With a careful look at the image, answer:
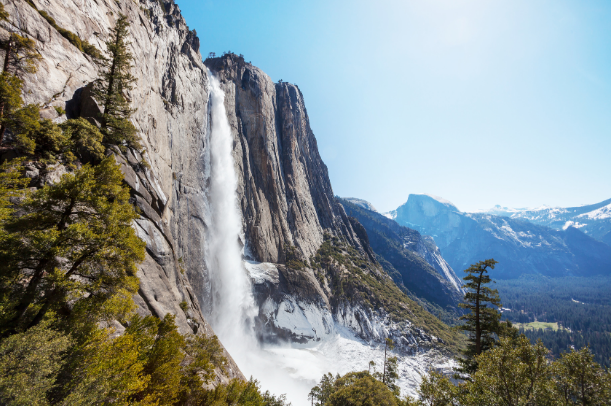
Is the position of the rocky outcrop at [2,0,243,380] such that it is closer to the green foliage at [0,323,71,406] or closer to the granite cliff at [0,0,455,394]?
the granite cliff at [0,0,455,394]

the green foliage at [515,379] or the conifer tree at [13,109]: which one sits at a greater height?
the conifer tree at [13,109]

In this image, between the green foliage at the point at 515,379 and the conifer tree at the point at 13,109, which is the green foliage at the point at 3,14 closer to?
the conifer tree at the point at 13,109

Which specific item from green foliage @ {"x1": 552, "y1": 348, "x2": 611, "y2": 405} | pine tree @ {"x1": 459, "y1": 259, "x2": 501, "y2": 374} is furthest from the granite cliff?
green foliage @ {"x1": 552, "y1": 348, "x2": 611, "y2": 405}

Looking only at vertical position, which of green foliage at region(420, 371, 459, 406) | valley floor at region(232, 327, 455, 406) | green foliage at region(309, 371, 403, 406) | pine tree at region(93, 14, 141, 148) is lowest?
valley floor at region(232, 327, 455, 406)

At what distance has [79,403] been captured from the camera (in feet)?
27.6

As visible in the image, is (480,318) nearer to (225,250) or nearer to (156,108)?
(225,250)

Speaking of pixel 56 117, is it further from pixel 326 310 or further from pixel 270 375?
pixel 326 310

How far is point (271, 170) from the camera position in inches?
2950

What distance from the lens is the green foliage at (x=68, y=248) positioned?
9125mm

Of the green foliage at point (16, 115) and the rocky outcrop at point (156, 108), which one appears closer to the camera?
the green foliage at point (16, 115)

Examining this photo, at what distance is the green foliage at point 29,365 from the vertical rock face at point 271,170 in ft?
174

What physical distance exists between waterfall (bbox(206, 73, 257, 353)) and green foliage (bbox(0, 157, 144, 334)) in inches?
1560

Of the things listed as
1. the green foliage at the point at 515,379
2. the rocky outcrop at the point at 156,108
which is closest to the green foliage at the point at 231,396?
the rocky outcrop at the point at 156,108

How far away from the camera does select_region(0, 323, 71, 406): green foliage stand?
7.24 metres
